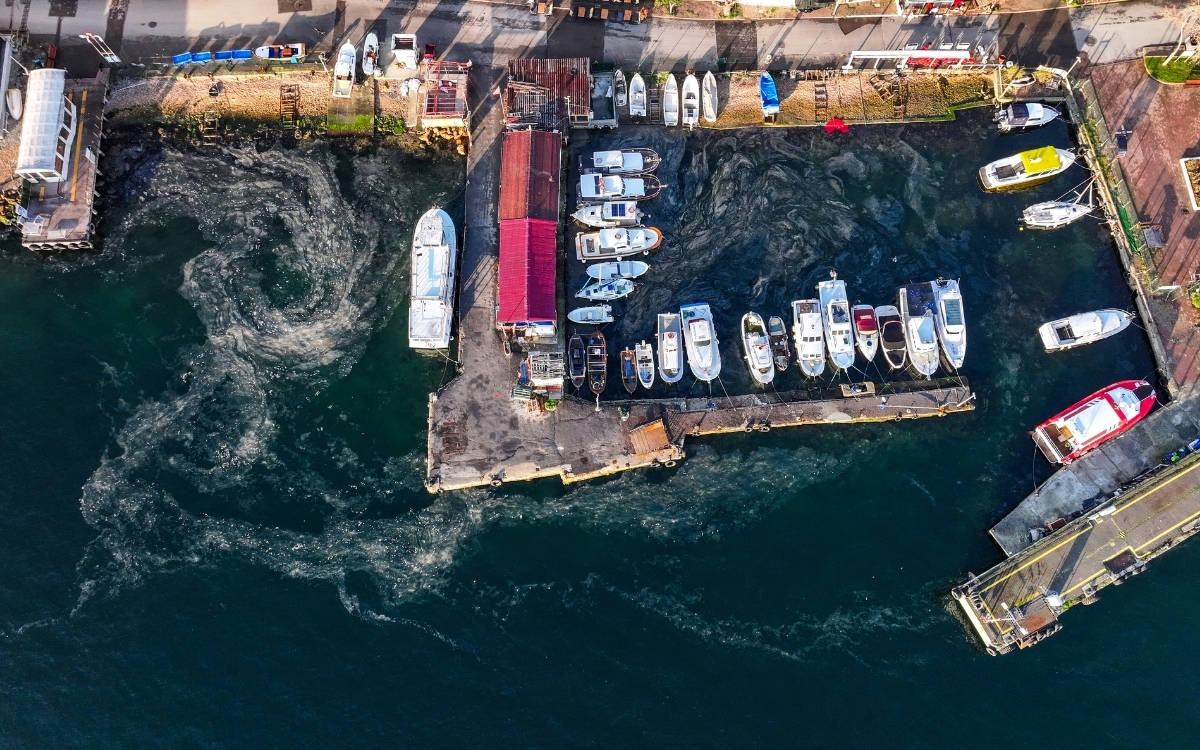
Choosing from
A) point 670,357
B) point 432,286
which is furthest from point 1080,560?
point 432,286

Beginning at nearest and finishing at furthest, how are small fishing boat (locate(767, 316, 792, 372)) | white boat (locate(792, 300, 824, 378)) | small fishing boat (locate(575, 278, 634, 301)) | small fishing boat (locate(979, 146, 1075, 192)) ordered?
1. white boat (locate(792, 300, 824, 378))
2. small fishing boat (locate(767, 316, 792, 372))
3. small fishing boat (locate(575, 278, 634, 301))
4. small fishing boat (locate(979, 146, 1075, 192))

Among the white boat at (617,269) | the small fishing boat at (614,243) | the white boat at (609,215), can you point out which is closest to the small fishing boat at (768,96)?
the white boat at (609,215)

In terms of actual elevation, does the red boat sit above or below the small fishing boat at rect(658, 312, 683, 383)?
below

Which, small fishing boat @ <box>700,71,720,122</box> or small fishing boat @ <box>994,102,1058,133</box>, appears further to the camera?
small fishing boat @ <box>700,71,720,122</box>

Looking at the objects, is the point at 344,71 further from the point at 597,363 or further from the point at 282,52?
the point at 597,363

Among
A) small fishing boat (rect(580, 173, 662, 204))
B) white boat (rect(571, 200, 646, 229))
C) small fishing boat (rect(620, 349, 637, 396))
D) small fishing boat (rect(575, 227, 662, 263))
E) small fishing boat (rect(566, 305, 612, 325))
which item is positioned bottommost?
small fishing boat (rect(620, 349, 637, 396))

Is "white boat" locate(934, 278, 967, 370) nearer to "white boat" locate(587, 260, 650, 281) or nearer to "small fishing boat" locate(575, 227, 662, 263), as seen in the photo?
"small fishing boat" locate(575, 227, 662, 263)

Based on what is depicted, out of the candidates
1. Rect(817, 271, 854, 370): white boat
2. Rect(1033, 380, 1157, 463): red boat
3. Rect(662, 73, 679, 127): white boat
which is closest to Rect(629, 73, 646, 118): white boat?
Rect(662, 73, 679, 127): white boat

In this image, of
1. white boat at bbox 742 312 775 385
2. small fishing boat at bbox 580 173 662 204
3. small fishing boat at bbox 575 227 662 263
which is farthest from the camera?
small fishing boat at bbox 580 173 662 204
